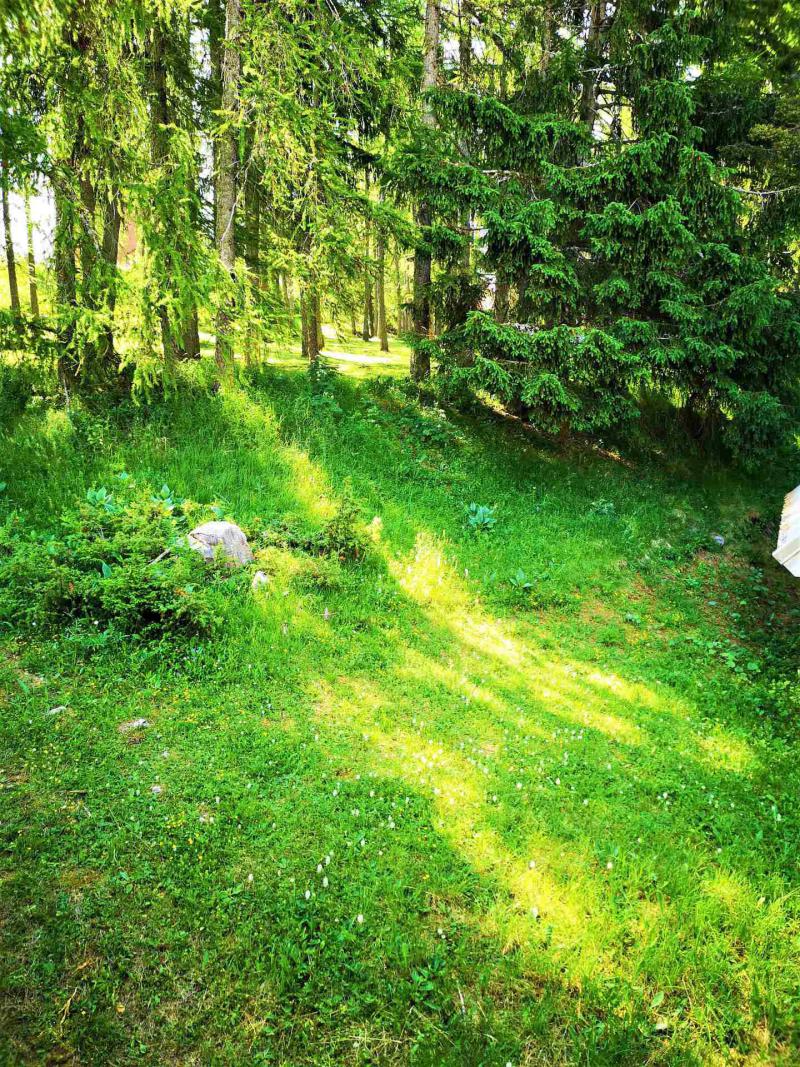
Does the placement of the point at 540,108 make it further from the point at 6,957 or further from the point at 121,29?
the point at 6,957

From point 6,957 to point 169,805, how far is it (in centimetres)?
115

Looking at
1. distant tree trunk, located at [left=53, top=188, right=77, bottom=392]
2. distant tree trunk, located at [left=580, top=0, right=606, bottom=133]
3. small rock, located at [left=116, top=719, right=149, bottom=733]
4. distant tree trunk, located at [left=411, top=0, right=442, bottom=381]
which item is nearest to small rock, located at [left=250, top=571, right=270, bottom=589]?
small rock, located at [left=116, top=719, right=149, bottom=733]

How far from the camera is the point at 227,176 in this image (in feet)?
33.6

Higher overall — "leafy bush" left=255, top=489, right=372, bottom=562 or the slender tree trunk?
the slender tree trunk

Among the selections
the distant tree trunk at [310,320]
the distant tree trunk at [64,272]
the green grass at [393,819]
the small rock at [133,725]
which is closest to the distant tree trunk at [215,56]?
the distant tree trunk at [310,320]

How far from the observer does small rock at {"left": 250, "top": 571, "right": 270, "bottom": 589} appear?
252 inches

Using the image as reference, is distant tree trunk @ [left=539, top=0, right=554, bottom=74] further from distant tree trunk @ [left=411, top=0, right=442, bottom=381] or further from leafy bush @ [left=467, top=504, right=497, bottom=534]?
leafy bush @ [left=467, top=504, right=497, bottom=534]

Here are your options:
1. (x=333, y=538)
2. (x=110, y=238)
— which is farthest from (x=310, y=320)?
(x=333, y=538)

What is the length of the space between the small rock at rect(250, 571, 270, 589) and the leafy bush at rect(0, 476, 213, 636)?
23.3 inches

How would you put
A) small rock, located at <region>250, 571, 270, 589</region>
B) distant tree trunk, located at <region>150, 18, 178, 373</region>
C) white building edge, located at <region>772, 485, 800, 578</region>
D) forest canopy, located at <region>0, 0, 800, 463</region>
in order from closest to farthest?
white building edge, located at <region>772, 485, 800, 578</region> → small rock, located at <region>250, 571, 270, 589</region> → forest canopy, located at <region>0, 0, 800, 463</region> → distant tree trunk, located at <region>150, 18, 178, 373</region>

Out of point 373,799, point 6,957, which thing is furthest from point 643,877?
point 6,957

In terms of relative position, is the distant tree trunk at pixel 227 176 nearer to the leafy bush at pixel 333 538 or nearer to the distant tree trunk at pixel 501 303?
the leafy bush at pixel 333 538

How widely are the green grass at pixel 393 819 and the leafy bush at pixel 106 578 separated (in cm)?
33

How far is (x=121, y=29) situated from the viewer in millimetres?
8008
